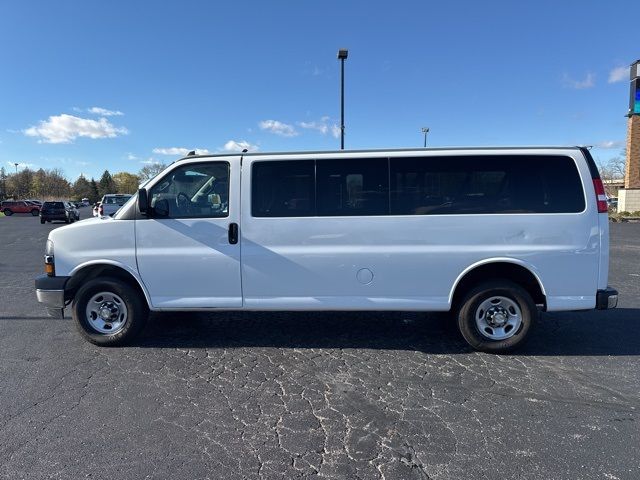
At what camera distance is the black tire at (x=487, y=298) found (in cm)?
459

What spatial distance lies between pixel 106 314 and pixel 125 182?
429 feet

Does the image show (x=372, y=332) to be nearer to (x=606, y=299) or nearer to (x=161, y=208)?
(x=606, y=299)

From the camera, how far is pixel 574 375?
417 centimetres

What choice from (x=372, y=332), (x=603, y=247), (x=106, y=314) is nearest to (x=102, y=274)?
(x=106, y=314)

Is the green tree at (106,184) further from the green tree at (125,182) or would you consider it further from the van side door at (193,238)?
the van side door at (193,238)

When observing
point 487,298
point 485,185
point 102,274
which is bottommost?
point 487,298

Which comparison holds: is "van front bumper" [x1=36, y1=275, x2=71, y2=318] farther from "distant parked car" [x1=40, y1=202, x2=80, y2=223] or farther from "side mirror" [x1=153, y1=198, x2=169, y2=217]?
"distant parked car" [x1=40, y1=202, x2=80, y2=223]

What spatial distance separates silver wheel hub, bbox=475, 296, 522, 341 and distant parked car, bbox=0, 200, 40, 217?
52.0 metres

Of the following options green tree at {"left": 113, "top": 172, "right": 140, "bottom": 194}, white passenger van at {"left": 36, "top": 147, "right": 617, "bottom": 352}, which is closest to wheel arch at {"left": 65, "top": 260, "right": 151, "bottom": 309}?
white passenger van at {"left": 36, "top": 147, "right": 617, "bottom": 352}

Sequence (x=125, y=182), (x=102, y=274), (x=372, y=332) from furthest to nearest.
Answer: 1. (x=125, y=182)
2. (x=372, y=332)
3. (x=102, y=274)

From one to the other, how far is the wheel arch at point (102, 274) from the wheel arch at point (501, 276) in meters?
3.48

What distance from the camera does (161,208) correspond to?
4.76 metres

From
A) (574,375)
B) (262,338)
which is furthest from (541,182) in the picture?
(262,338)

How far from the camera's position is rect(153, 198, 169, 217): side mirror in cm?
473
